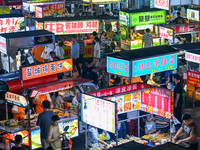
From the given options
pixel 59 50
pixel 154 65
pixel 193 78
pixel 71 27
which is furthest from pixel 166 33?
pixel 154 65

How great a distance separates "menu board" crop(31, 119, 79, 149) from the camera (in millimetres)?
13711

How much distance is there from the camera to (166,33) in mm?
21516

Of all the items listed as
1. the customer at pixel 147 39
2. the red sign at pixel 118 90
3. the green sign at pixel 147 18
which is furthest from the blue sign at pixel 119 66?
the green sign at pixel 147 18

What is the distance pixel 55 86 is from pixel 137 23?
9.91 meters

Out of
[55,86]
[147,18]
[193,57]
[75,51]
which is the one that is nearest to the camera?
[55,86]

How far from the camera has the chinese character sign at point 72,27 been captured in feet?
70.0

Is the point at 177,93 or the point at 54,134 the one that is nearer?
the point at 54,134

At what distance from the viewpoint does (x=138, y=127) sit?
1409 centimetres

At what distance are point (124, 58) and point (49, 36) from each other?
4.18 meters

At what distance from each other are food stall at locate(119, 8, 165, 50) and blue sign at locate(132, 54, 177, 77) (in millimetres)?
7401

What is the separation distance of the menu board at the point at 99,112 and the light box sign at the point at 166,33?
386 inches

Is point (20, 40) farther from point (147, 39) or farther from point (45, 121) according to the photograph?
point (147, 39)

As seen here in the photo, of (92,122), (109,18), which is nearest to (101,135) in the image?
(92,122)

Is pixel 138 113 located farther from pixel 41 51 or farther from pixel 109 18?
pixel 109 18
